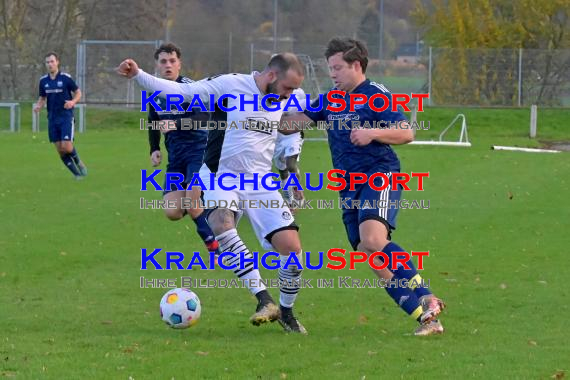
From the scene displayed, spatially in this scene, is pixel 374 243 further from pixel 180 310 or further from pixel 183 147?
pixel 183 147

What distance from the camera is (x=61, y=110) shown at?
64.1 ft

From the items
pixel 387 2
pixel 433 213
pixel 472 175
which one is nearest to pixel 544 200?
pixel 433 213

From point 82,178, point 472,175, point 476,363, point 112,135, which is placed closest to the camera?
point 476,363

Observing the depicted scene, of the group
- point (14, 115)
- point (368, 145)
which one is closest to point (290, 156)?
point (368, 145)

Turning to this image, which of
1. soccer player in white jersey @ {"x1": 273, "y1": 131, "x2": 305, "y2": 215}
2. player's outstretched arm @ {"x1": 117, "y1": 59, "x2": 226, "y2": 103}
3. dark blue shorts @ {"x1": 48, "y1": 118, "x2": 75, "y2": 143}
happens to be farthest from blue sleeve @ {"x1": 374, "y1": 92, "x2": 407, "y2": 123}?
dark blue shorts @ {"x1": 48, "y1": 118, "x2": 75, "y2": 143}

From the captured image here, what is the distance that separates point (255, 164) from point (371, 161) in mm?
862

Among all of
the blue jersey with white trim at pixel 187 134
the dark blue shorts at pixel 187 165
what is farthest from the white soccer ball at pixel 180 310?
the blue jersey with white trim at pixel 187 134

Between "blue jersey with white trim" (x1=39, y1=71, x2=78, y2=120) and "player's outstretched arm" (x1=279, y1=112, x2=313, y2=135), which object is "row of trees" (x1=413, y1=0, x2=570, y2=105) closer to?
"blue jersey with white trim" (x1=39, y1=71, x2=78, y2=120)

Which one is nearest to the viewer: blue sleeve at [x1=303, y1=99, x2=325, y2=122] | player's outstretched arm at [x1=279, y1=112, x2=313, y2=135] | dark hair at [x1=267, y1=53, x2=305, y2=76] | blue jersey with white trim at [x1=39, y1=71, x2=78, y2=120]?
dark hair at [x1=267, y1=53, x2=305, y2=76]

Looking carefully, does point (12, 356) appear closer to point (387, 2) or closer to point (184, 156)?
point (184, 156)

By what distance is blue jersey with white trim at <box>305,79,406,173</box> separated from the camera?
23.9 feet

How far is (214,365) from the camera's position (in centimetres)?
630

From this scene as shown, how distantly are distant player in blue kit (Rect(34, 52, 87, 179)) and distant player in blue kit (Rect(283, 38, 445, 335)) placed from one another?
12.0 metres

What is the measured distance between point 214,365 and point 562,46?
1470 inches
